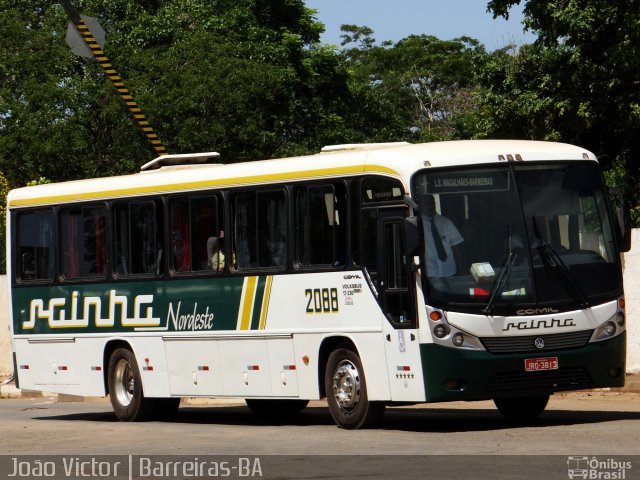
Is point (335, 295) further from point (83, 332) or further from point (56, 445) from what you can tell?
point (83, 332)

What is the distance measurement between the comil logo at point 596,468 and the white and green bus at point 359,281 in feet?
10.7

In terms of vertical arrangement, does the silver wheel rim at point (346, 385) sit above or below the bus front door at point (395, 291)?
below

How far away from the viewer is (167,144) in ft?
146

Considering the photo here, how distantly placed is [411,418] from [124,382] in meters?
4.15

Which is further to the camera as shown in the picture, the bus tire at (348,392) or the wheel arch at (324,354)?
the wheel arch at (324,354)

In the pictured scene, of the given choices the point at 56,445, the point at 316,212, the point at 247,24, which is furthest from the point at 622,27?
the point at 247,24

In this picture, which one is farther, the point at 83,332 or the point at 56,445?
the point at 83,332

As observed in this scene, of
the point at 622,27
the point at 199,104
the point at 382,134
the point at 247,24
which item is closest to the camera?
the point at 622,27

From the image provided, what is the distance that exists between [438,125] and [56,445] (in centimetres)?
6625

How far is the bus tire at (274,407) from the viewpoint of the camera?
20.0 meters

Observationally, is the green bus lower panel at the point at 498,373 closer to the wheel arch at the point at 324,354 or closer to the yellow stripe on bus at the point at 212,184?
the wheel arch at the point at 324,354

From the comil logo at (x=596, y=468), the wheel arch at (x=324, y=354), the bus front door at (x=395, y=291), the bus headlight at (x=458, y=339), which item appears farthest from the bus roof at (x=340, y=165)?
the comil logo at (x=596, y=468)

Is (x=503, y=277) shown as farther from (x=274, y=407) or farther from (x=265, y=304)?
(x=274, y=407)

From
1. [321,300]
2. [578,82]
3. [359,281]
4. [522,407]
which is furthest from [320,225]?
[578,82]
